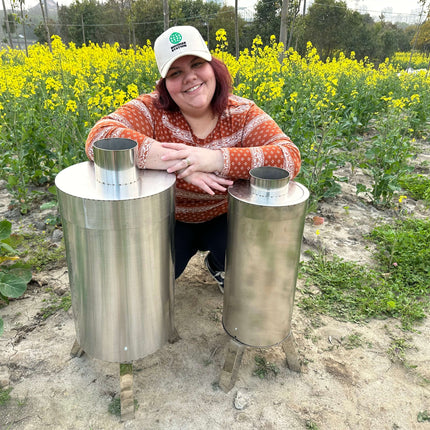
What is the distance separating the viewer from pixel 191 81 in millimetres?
1808

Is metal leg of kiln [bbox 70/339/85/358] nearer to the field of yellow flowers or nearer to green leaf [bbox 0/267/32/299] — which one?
green leaf [bbox 0/267/32/299]

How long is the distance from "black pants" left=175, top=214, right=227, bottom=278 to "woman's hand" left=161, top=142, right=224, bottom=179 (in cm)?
63

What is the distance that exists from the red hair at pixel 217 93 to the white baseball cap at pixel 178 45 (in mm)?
204

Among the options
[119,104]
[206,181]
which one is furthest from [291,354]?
[119,104]

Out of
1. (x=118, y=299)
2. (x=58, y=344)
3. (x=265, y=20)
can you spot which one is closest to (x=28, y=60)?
(x=58, y=344)

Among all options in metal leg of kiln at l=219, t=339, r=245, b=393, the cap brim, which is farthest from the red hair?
metal leg of kiln at l=219, t=339, r=245, b=393

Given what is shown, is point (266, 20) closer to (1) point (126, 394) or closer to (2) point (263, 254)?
(2) point (263, 254)

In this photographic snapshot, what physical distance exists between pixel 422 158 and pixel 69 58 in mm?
6410

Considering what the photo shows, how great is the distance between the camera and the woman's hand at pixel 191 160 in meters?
1.65

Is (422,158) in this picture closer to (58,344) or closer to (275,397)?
(275,397)

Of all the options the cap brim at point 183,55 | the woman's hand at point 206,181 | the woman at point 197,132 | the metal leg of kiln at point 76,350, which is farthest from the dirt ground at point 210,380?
the cap brim at point 183,55

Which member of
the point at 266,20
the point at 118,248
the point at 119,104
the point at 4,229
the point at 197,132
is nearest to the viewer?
the point at 118,248

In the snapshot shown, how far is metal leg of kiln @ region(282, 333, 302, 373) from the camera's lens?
6.54 ft

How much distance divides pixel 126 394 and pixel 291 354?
0.85 m
